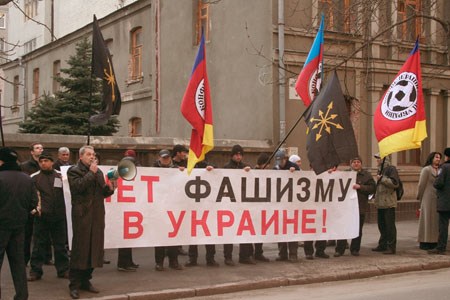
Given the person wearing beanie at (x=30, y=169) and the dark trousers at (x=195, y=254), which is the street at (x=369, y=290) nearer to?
the dark trousers at (x=195, y=254)

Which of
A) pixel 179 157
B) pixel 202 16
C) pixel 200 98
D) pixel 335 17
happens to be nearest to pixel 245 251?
pixel 179 157

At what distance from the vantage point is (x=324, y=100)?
1097 centimetres

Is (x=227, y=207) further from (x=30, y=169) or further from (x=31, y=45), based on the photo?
(x=31, y=45)

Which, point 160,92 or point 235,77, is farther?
point 160,92

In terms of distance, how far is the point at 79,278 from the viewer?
8625 mm

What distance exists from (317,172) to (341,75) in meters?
8.19

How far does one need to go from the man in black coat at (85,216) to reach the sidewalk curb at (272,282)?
506mm

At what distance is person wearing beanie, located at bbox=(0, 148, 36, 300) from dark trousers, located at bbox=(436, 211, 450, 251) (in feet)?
25.9

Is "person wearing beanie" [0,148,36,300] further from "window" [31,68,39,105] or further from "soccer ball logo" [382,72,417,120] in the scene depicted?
"window" [31,68,39,105]

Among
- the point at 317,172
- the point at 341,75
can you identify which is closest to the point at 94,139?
the point at 317,172

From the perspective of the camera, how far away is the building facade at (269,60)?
17.4 m

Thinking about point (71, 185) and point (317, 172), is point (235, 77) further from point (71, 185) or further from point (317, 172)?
point (71, 185)

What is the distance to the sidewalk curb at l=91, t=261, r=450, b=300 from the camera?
28.5 ft

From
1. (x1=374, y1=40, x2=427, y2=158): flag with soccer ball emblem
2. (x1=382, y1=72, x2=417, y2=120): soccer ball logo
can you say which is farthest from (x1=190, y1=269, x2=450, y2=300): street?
(x1=382, y1=72, x2=417, y2=120): soccer ball logo
